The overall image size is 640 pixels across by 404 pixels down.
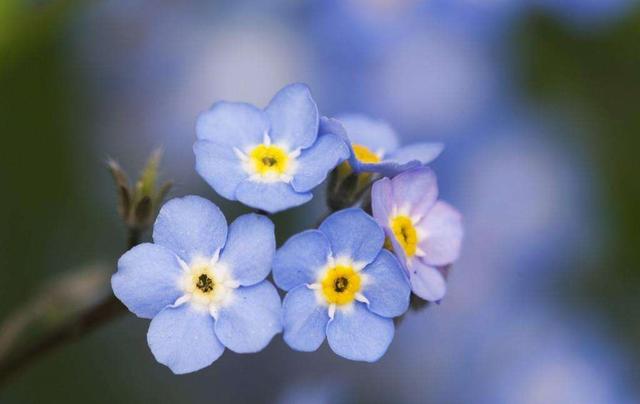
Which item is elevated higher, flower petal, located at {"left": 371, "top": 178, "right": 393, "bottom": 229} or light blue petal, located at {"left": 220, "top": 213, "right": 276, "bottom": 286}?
flower petal, located at {"left": 371, "top": 178, "right": 393, "bottom": 229}

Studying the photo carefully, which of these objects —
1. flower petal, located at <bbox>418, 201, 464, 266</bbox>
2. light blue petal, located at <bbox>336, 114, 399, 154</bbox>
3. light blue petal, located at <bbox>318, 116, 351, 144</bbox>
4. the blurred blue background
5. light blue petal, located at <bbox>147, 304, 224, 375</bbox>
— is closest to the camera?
light blue petal, located at <bbox>147, 304, 224, 375</bbox>

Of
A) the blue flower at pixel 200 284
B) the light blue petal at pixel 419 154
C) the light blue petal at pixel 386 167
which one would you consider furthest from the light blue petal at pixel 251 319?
the light blue petal at pixel 419 154

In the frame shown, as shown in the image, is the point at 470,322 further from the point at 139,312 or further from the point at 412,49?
the point at 139,312

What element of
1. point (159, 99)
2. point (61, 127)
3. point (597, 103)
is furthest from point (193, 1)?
point (597, 103)

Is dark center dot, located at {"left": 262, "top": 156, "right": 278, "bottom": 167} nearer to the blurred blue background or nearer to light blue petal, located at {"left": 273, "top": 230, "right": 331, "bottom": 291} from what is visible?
light blue petal, located at {"left": 273, "top": 230, "right": 331, "bottom": 291}

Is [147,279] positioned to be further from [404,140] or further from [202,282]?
[404,140]

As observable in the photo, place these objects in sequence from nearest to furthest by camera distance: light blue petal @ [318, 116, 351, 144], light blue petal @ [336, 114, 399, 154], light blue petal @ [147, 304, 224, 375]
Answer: light blue petal @ [147, 304, 224, 375], light blue petal @ [318, 116, 351, 144], light blue petal @ [336, 114, 399, 154]

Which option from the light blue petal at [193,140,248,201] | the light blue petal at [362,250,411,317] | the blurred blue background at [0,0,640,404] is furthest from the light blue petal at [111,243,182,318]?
the blurred blue background at [0,0,640,404]
